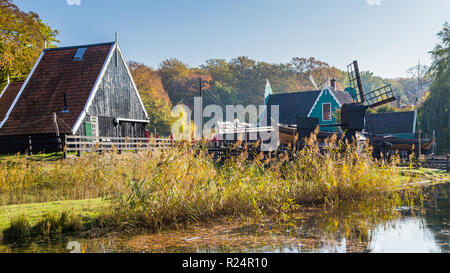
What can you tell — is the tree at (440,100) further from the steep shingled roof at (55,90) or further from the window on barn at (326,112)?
the steep shingled roof at (55,90)

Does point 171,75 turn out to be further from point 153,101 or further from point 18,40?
point 18,40

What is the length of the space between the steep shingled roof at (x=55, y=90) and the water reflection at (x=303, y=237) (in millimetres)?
15216

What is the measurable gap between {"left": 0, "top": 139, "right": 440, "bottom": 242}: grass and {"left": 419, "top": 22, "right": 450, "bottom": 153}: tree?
20.9 metres

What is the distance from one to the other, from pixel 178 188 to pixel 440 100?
93.3 feet

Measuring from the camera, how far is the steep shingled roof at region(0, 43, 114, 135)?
70.9ft

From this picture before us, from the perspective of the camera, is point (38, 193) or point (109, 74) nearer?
point (38, 193)

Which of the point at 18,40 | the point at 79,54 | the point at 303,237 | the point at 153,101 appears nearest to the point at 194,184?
the point at 303,237

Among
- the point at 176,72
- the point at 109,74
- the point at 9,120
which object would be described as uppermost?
the point at 176,72

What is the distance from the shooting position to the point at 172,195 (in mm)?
8125

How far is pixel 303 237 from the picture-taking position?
23.0 ft

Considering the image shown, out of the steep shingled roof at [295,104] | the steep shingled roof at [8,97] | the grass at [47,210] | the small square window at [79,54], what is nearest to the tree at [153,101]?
the steep shingled roof at [295,104]

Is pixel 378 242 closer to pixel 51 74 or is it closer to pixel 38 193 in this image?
pixel 38 193

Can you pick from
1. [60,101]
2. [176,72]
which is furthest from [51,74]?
[176,72]
